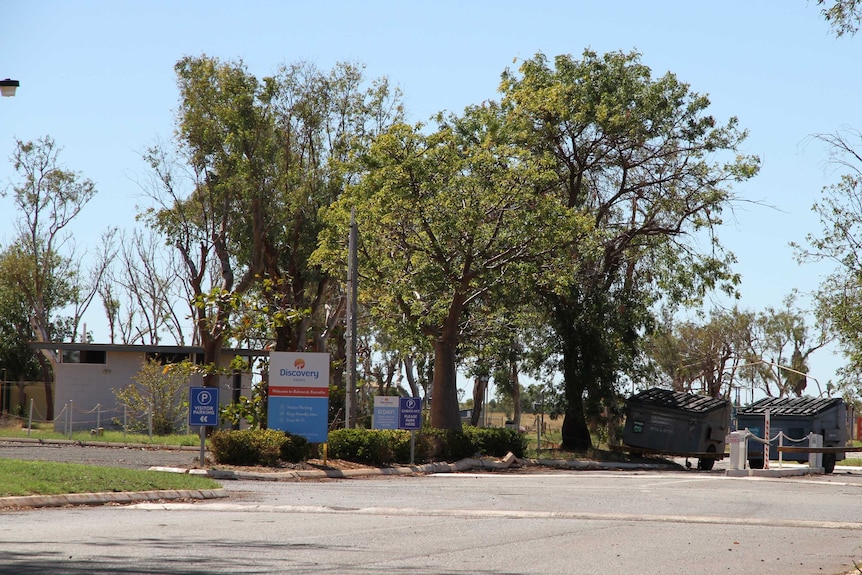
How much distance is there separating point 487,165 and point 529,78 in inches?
398

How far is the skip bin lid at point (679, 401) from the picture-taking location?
34.3 meters

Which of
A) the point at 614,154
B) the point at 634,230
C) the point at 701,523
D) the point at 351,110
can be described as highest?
the point at 351,110

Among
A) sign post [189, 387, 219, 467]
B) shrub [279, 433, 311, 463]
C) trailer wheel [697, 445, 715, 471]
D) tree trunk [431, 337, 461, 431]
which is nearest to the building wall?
tree trunk [431, 337, 461, 431]

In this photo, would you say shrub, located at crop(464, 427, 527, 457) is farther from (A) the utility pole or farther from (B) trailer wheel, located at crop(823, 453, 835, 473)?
(B) trailer wheel, located at crop(823, 453, 835, 473)

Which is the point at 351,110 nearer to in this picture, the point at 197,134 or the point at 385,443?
the point at 197,134

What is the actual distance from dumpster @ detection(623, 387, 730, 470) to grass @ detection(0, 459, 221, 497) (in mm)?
19186

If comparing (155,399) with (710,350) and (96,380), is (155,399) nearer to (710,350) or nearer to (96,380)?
(96,380)

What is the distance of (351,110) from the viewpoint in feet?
146

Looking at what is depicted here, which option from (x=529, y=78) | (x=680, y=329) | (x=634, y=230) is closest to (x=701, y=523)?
(x=634, y=230)

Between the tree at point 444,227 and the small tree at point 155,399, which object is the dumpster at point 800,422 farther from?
the small tree at point 155,399

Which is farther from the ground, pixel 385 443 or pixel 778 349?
pixel 778 349

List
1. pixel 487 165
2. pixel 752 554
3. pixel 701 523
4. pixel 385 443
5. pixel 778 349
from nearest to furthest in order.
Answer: pixel 752 554, pixel 701 523, pixel 385 443, pixel 487 165, pixel 778 349

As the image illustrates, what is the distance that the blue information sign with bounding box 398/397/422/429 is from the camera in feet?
89.7

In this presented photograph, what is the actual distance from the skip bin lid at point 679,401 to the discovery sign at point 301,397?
45.1 feet
